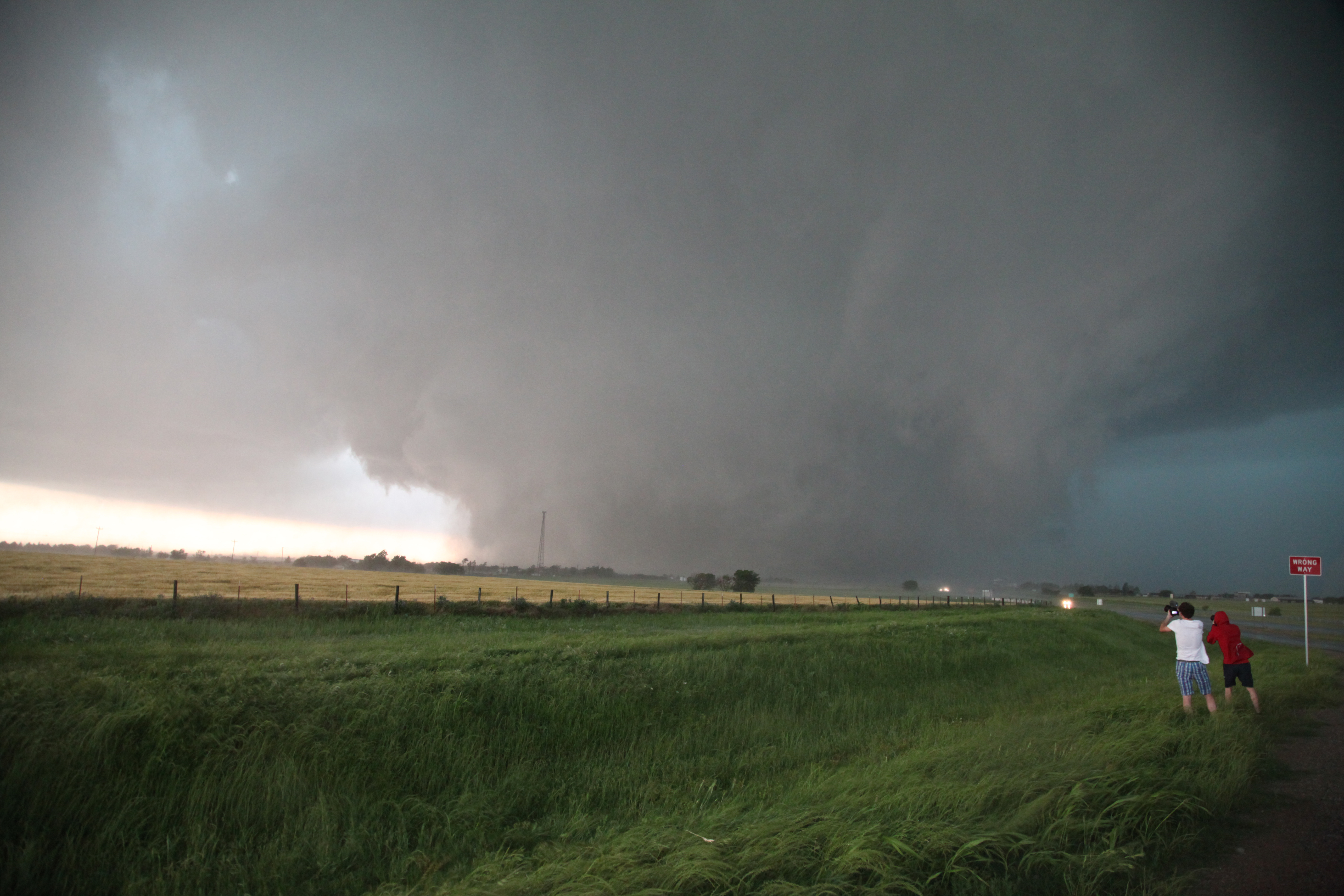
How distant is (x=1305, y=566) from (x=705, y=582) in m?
127

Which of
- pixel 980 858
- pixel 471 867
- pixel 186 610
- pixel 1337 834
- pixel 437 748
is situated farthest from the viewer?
pixel 186 610

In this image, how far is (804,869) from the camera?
5.33 m

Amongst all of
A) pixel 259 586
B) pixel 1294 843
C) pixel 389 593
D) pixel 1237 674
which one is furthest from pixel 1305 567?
pixel 259 586

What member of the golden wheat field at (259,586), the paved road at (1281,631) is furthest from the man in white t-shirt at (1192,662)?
the golden wheat field at (259,586)

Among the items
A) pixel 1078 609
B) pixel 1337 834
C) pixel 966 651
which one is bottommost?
pixel 1078 609

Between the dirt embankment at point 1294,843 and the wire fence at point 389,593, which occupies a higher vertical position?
the dirt embankment at point 1294,843

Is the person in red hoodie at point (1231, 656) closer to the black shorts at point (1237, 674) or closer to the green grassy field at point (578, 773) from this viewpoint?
the black shorts at point (1237, 674)

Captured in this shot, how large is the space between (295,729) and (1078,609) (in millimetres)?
78349

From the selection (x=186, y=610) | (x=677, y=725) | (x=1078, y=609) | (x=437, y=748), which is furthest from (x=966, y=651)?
(x=1078, y=609)

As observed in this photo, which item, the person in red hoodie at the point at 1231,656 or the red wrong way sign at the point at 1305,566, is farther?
the red wrong way sign at the point at 1305,566

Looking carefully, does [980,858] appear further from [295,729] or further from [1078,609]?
[1078,609]

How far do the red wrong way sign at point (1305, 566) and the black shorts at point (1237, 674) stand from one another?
50.2 feet

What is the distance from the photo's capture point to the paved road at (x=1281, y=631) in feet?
125

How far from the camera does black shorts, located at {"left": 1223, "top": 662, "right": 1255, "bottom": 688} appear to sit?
1244 cm
